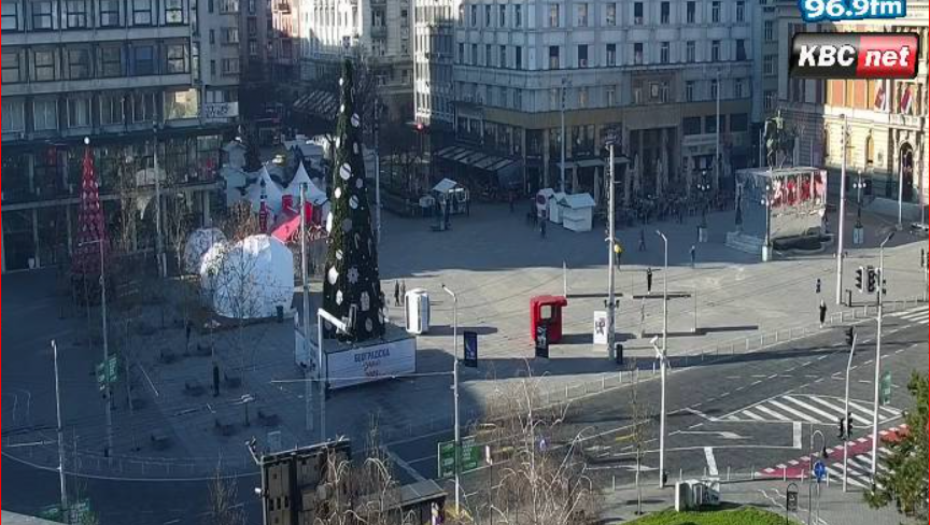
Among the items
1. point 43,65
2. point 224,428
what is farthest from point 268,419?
point 43,65

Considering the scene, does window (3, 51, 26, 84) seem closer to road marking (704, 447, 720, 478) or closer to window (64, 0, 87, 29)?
window (64, 0, 87, 29)

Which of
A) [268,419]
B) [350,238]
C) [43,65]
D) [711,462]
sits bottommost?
[711,462]

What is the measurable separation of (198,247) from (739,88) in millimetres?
61656

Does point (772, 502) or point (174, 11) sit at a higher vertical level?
point (174, 11)

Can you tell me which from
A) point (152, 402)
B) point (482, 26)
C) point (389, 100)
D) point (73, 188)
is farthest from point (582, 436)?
point (389, 100)

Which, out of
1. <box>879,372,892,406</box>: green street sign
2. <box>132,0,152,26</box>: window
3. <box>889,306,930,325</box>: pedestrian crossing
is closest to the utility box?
<box>879,372,892,406</box>: green street sign

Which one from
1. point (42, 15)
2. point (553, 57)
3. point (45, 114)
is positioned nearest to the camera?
point (42, 15)

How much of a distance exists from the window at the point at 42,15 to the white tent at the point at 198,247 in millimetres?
19289

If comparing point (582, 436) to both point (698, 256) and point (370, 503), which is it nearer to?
point (370, 503)

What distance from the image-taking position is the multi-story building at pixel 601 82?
11531 cm

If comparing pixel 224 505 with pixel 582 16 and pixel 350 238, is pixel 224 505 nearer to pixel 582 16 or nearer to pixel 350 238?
pixel 350 238

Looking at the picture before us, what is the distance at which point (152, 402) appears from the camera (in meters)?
60.0

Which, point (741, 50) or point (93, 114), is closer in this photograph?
point (93, 114)

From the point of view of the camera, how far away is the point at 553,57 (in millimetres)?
115375
